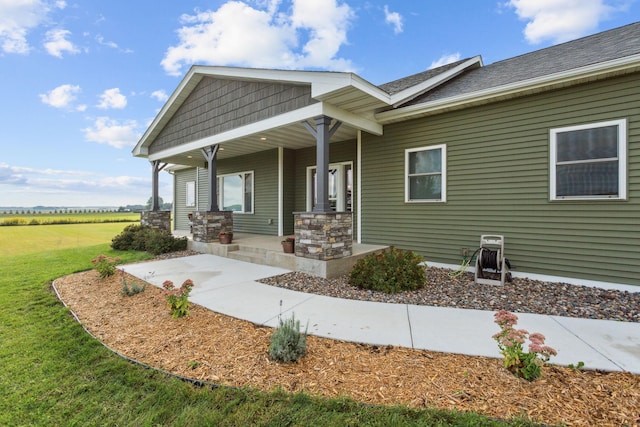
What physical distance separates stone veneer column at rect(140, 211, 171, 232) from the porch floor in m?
2.45

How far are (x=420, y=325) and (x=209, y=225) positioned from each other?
6.43 meters

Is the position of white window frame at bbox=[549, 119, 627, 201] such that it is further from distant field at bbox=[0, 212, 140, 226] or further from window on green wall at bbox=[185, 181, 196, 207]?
distant field at bbox=[0, 212, 140, 226]

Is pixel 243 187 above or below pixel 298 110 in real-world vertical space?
below

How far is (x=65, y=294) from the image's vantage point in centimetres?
462

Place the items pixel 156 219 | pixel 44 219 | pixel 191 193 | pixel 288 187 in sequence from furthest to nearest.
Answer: pixel 44 219 < pixel 191 193 < pixel 156 219 < pixel 288 187

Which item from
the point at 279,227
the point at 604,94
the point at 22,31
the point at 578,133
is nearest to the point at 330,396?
the point at 578,133

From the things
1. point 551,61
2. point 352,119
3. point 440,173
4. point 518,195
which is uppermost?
point 551,61

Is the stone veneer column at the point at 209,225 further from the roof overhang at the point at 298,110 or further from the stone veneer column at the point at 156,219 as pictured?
the stone veneer column at the point at 156,219

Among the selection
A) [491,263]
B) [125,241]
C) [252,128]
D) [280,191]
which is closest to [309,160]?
[280,191]

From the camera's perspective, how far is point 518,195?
5.22 m

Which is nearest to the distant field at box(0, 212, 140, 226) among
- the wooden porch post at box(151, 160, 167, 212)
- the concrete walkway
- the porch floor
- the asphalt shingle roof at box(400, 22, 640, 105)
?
the wooden porch post at box(151, 160, 167, 212)

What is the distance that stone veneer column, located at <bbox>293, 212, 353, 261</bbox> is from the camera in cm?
530

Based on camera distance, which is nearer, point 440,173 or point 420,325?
point 420,325

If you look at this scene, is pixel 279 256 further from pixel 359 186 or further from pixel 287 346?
pixel 287 346
